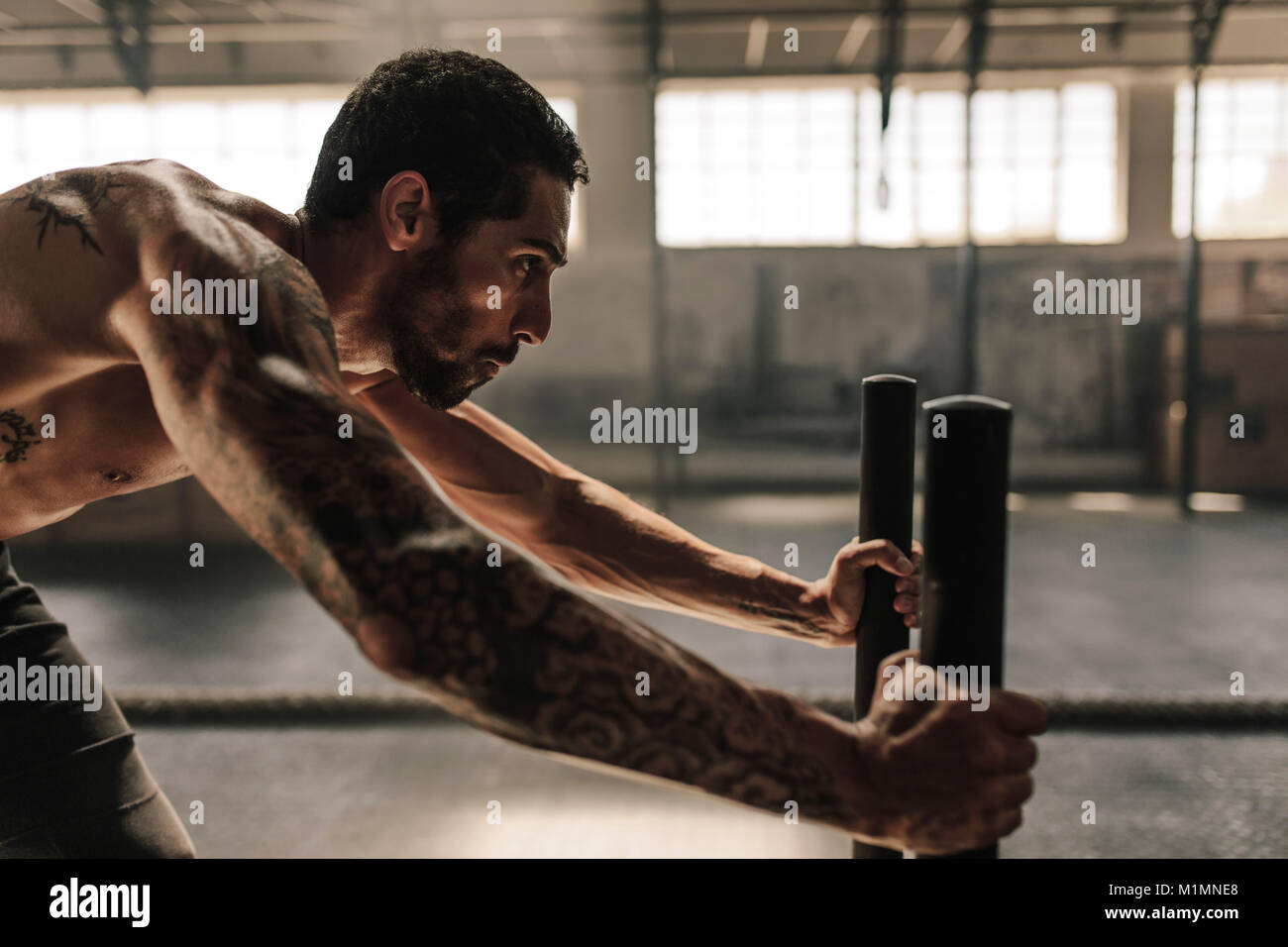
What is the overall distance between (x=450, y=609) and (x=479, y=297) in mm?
489

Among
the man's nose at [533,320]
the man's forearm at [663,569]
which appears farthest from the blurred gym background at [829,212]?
the man's nose at [533,320]

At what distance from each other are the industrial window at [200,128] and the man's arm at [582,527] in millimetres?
5925

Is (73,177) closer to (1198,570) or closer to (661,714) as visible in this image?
(661,714)

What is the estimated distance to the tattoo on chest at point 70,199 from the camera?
0.80 m

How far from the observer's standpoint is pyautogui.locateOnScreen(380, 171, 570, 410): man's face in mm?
925

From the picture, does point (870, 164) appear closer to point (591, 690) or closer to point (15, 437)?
point (15, 437)

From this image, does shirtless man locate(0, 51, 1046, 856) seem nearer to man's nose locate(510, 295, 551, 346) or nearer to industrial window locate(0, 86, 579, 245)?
man's nose locate(510, 295, 551, 346)

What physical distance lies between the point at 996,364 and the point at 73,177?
7.53 metres

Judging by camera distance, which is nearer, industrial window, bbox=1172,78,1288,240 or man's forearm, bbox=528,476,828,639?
man's forearm, bbox=528,476,828,639

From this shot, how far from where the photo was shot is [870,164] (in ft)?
24.2

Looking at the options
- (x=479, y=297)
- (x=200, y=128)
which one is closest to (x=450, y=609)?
(x=479, y=297)

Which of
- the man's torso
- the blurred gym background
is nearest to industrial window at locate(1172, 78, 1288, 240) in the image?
the blurred gym background

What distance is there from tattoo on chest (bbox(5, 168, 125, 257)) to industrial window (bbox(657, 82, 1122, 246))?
6.72 m

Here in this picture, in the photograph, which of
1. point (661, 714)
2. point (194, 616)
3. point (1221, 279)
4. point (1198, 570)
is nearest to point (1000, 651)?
point (661, 714)
